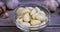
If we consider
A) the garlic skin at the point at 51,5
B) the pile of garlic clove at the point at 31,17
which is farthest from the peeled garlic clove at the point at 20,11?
the garlic skin at the point at 51,5

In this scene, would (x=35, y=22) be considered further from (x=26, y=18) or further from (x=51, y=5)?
(x=51, y=5)

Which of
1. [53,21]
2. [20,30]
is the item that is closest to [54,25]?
[53,21]

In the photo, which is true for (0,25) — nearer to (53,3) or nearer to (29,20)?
(29,20)

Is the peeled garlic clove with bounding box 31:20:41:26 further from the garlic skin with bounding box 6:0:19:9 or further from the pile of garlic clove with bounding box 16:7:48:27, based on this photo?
the garlic skin with bounding box 6:0:19:9

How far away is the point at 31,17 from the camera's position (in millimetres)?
557

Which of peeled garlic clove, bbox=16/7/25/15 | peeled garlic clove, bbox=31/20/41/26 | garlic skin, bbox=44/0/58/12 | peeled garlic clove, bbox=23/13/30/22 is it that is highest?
garlic skin, bbox=44/0/58/12

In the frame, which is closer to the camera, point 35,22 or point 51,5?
point 35,22

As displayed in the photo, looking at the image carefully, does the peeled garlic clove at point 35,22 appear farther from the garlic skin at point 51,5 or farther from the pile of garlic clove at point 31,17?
the garlic skin at point 51,5

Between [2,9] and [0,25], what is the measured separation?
78mm

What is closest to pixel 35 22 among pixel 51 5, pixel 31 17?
pixel 31 17

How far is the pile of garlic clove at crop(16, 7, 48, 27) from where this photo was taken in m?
0.53

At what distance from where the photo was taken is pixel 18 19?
557mm

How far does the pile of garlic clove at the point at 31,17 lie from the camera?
53 cm

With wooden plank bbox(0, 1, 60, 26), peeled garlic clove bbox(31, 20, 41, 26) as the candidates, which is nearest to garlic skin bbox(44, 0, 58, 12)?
wooden plank bbox(0, 1, 60, 26)
